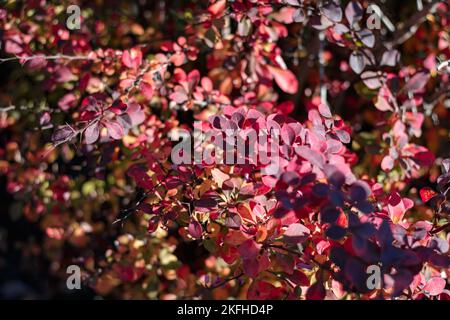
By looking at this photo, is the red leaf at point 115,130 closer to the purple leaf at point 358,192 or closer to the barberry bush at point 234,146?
the barberry bush at point 234,146

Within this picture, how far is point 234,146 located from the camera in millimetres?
1198

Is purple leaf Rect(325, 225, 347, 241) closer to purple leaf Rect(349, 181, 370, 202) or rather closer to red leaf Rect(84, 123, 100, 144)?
purple leaf Rect(349, 181, 370, 202)

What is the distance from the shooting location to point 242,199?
125 centimetres

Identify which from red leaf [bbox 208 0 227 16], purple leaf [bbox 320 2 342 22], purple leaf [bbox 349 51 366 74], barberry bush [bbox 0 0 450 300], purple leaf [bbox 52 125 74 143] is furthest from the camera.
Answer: red leaf [bbox 208 0 227 16]

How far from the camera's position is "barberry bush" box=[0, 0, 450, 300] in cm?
108

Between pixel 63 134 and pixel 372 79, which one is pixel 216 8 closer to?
pixel 372 79

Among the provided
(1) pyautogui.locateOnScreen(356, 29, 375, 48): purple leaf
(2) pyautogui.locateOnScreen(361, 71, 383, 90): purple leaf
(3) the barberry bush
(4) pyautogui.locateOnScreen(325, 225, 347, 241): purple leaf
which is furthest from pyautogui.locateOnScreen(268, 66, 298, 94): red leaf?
(4) pyautogui.locateOnScreen(325, 225, 347, 241): purple leaf

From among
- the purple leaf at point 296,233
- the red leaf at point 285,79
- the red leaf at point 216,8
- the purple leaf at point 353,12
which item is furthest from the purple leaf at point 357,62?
the purple leaf at point 296,233

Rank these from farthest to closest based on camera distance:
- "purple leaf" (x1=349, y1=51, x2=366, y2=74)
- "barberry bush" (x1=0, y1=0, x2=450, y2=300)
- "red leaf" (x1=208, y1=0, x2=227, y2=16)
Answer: "red leaf" (x1=208, y1=0, x2=227, y2=16) < "purple leaf" (x1=349, y1=51, x2=366, y2=74) < "barberry bush" (x1=0, y1=0, x2=450, y2=300)

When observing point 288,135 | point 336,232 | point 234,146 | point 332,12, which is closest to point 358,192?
point 336,232

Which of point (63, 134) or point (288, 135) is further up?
point (288, 135)

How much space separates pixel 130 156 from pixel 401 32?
3.54 ft

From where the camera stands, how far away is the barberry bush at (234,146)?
3.54 feet
